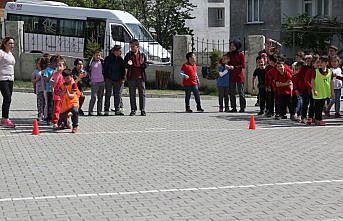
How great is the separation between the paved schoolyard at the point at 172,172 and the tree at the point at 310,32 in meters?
19.6

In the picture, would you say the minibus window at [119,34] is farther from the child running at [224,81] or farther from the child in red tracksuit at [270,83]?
the child in red tracksuit at [270,83]

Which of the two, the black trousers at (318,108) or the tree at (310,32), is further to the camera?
the tree at (310,32)

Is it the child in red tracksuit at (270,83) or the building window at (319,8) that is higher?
the building window at (319,8)

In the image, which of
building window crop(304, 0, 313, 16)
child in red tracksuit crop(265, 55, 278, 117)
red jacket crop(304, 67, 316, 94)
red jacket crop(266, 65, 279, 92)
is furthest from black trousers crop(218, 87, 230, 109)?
building window crop(304, 0, 313, 16)

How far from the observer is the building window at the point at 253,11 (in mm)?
40787

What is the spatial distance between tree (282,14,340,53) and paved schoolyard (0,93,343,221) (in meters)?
19.6

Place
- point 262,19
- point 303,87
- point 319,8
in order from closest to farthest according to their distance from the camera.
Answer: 1. point 303,87
2. point 319,8
3. point 262,19

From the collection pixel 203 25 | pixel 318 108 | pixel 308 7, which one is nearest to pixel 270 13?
pixel 308 7

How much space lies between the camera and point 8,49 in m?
15.2

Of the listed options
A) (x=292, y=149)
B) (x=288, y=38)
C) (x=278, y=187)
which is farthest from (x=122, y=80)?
(x=288, y=38)

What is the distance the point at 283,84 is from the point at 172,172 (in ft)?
25.8

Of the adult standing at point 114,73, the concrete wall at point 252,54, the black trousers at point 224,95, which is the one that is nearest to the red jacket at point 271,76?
the black trousers at point 224,95

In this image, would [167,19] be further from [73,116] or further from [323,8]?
[73,116]

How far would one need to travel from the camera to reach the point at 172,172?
10352 mm
